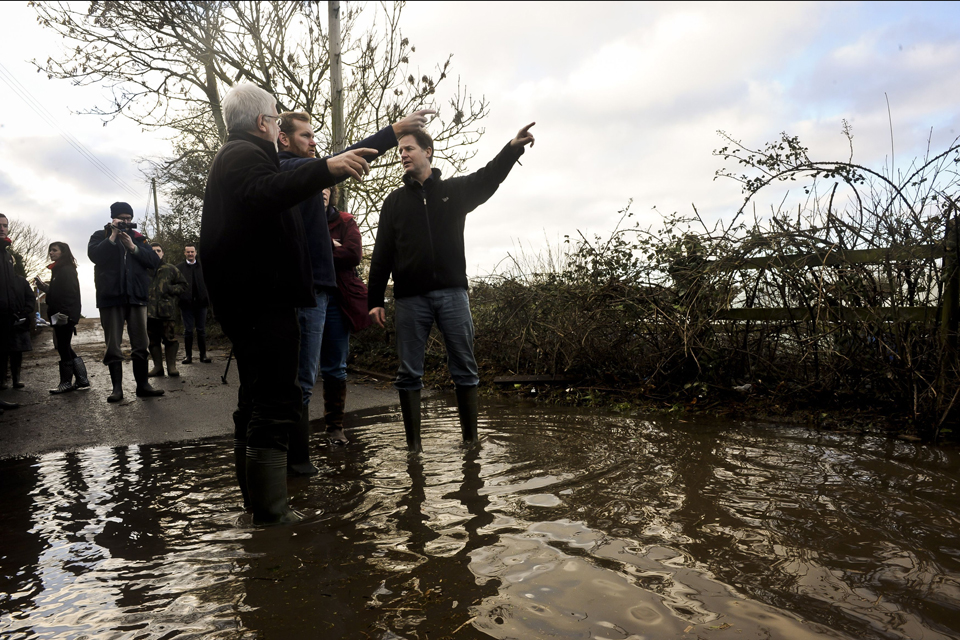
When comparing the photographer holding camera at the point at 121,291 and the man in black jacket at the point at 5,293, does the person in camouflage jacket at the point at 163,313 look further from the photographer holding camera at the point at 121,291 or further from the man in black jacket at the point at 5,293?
the man in black jacket at the point at 5,293

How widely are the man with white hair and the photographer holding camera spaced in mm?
5567

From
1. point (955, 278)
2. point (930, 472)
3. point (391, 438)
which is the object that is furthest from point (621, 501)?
point (955, 278)

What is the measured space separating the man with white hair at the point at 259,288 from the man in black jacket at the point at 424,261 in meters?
1.37

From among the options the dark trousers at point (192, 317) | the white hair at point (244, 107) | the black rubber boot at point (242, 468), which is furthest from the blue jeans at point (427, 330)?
the dark trousers at point (192, 317)

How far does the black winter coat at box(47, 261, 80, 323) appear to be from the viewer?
923 centimetres

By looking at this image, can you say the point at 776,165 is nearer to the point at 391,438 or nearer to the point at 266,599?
the point at 391,438

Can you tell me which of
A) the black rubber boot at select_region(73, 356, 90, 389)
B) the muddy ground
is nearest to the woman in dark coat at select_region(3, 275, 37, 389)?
the muddy ground

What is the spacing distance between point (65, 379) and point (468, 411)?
7020mm

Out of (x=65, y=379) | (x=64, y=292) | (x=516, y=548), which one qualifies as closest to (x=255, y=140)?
(x=516, y=548)

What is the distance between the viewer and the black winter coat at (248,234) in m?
2.98

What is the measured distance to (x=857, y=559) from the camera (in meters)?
2.50

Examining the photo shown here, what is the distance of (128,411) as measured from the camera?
732 centimetres

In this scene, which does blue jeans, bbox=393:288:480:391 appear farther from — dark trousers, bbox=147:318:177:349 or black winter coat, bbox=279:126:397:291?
dark trousers, bbox=147:318:177:349

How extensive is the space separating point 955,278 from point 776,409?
65.6 inches
